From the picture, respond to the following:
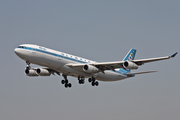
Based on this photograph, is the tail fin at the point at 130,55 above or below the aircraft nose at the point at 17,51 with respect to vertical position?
above

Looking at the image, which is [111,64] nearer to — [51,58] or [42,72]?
[51,58]

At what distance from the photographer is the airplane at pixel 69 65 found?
44.9 meters

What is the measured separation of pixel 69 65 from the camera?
4850cm

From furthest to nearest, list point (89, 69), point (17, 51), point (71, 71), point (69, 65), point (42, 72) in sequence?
1. point (42, 72)
2. point (89, 69)
3. point (71, 71)
4. point (69, 65)
5. point (17, 51)

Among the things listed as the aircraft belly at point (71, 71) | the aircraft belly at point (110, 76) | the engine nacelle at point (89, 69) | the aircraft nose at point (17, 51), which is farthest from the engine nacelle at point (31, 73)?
the aircraft belly at point (110, 76)

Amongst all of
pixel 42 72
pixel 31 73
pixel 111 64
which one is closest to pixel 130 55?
pixel 111 64

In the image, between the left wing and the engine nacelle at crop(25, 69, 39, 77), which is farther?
the engine nacelle at crop(25, 69, 39, 77)

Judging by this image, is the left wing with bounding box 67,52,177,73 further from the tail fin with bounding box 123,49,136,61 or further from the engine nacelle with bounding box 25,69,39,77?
the tail fin with bounding box 123,49,136,61

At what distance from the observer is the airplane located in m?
44.9

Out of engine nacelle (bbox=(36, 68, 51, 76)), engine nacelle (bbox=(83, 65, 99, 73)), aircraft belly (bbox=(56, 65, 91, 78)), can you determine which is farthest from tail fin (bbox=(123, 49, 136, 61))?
engine nacelle (bbox=(36, 68, 51, 76))

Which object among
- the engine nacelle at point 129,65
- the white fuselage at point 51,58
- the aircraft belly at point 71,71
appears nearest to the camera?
the white fuselage at point 51,58

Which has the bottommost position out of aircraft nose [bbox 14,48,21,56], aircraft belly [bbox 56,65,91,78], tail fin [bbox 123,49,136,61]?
aircraft belly [bbox 56,65,91,78]

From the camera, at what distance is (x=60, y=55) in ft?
156

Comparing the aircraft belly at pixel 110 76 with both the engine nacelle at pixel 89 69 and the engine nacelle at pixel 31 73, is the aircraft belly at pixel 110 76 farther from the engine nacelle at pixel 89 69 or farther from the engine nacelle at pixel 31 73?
the engine nacelle at pixel 31 73
